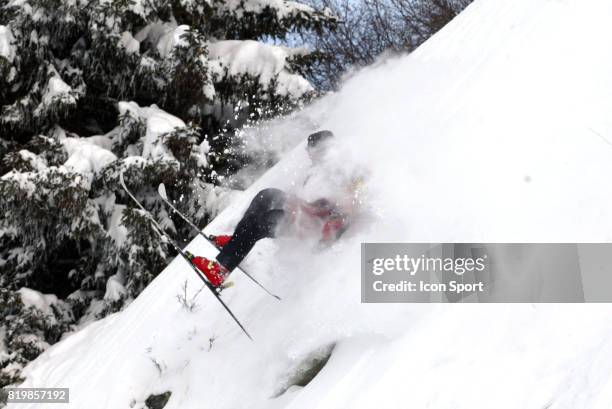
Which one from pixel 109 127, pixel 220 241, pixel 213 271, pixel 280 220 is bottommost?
pixel 213 271

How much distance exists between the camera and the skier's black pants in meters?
4.83

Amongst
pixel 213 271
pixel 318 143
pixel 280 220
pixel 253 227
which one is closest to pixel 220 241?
pixel 213 271

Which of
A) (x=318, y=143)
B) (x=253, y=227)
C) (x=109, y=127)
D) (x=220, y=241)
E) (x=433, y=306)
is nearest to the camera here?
(x=433, y=306)

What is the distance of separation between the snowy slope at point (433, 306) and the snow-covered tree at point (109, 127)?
3.75 feet

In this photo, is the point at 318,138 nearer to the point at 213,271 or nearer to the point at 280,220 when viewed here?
the point at 280,220

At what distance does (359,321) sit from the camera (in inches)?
153

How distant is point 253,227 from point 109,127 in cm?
558

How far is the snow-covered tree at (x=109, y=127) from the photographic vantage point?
769cm

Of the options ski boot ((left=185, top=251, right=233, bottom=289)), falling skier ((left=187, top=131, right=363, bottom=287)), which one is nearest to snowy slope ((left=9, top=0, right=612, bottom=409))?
falling skier ((left=187, top=131, right=363, bottom=287))

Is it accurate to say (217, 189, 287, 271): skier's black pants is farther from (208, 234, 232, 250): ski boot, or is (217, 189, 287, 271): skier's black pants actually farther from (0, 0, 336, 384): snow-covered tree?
(0, 0, 336, 384): snow-covered tree

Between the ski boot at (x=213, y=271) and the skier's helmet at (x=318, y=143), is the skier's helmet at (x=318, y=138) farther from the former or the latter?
the ski boot at (x=213, y=271)

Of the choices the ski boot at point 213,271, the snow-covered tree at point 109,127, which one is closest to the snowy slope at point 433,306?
the ski boot at point 213,271

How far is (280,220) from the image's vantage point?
4891 millimetres

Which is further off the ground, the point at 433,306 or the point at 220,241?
the point at 220,241
